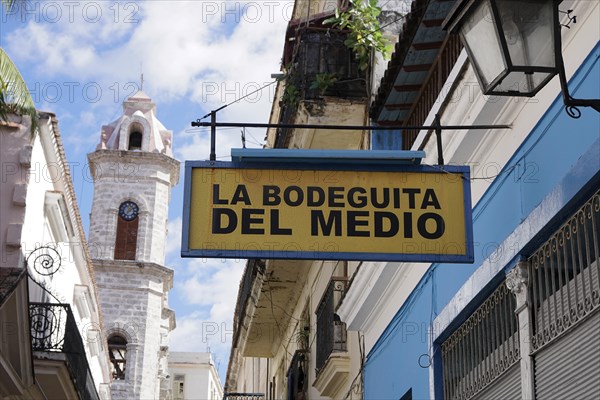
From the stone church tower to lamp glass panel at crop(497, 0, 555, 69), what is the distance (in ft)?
122

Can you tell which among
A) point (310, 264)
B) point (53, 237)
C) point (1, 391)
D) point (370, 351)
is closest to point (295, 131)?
point (370, 351)

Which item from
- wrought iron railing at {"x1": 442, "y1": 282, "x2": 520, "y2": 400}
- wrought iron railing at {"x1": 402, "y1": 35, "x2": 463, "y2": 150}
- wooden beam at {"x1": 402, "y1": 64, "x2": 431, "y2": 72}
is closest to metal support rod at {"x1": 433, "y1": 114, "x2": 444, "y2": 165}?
wrought iron railing at {"x1": 442, "y1": 282, "x2": 520, "y2": 400}

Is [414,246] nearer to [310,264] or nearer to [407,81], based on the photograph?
[407,81]

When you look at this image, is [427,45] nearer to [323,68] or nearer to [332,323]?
[323,68]

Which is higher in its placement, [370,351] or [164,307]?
[164,307]

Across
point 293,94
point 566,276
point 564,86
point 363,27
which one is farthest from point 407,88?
point 564,86

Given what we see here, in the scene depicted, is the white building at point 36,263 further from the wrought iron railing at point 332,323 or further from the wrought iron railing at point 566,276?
the wrought iron railing at point 566,276

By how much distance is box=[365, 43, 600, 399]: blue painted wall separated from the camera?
18.0 ft

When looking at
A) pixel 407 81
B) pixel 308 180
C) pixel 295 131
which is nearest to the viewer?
pixel 308 180

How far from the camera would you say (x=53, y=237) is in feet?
61.6

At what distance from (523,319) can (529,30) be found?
2141 millimetres

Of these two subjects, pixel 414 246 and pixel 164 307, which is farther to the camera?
pixel 164 307

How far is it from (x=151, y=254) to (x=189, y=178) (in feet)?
123

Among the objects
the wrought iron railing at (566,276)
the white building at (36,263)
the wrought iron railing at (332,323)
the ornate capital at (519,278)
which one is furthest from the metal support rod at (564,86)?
the white building at (36,263)
